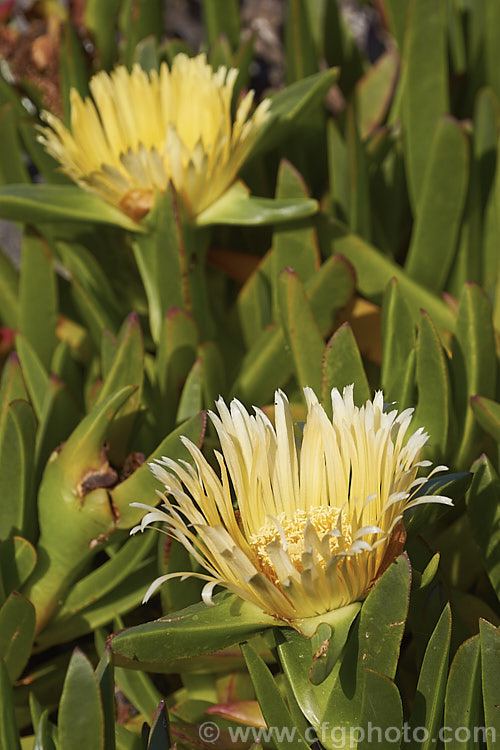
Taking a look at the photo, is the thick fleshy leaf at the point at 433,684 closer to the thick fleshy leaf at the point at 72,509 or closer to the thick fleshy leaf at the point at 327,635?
the thick fleshy leaf at the point at 327,635

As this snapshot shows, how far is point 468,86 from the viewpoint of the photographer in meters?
1.18

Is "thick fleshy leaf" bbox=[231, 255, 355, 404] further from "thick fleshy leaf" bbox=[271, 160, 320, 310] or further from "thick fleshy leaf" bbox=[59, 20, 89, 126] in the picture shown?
"thick fleshy leaf" bbox=[59, 20, 89, 126]

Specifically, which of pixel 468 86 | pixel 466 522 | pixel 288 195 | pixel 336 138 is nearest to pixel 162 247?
pixel 288 195

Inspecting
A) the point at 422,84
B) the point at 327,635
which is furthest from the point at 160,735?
the point at 422,84

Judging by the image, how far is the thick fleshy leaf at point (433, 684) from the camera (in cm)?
53

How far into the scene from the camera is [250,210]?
2.92 feet

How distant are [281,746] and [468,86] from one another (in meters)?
0.97

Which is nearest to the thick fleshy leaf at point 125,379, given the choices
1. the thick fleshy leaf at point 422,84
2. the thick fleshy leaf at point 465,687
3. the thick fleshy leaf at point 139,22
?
the thick fleshy leaf at point 465,687

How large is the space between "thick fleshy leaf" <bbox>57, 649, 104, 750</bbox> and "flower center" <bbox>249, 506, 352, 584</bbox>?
0.13 m

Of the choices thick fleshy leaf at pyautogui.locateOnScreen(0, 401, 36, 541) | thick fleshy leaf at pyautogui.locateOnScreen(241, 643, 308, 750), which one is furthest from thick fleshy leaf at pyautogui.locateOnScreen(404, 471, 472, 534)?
thick fleshy leaf at pyautogui.locateOnScreen(0, 401, 36, 541)

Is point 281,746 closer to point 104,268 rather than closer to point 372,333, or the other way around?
point 372,333

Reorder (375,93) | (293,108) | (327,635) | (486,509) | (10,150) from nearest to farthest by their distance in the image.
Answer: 1. (327,635)
2. (486,509)
3. (293,108)
4. (10,150)
5. (375,93)

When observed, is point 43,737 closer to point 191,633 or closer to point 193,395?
point 191,633

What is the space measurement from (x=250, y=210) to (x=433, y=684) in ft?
1.77
